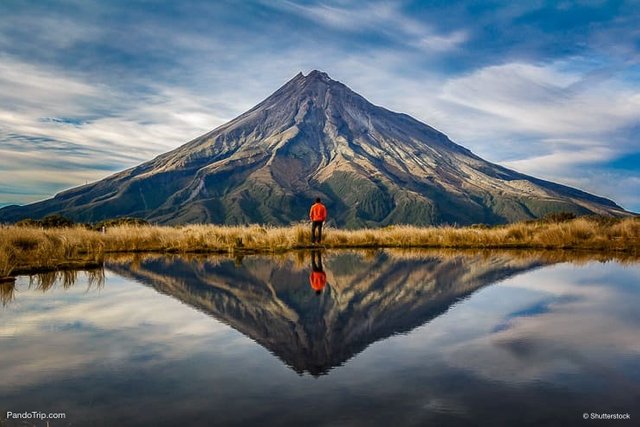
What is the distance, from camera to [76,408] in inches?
169

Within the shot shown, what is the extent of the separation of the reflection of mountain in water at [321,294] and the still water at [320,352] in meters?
0.05

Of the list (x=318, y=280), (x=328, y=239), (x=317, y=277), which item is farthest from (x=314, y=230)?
(x=318, y=280)

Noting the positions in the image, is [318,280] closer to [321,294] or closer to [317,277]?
[317,277]

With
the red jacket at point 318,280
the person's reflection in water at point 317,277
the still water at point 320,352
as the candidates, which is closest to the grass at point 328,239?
the person's reflection in water at point 317,277

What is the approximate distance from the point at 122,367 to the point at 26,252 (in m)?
14.0

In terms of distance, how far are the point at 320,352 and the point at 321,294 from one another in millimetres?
4141

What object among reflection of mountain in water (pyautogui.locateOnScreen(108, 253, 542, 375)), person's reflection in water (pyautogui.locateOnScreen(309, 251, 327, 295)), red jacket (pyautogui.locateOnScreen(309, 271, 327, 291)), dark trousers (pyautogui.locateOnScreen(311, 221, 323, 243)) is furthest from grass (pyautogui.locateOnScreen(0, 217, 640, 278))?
red jacket (pyautogui.locateOnScreen(309, 271, 327, 291))

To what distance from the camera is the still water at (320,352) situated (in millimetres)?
4254

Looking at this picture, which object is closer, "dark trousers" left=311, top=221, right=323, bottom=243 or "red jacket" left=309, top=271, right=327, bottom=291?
"red jacket" left=309, top=271, right=327, bottom=291

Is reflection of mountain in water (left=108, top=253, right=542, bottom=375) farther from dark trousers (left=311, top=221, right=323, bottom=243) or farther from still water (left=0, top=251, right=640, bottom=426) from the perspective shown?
dark trousers (left=311, top=221, right=323, bottom=243)

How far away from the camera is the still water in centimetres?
425

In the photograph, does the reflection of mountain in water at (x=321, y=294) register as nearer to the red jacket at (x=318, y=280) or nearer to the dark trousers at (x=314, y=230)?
the red jacket at (x=318, y=280)

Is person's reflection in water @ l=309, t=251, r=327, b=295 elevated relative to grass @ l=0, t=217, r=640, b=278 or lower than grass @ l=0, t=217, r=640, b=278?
lower

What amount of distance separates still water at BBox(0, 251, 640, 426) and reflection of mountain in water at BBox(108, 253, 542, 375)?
5 centimetres
